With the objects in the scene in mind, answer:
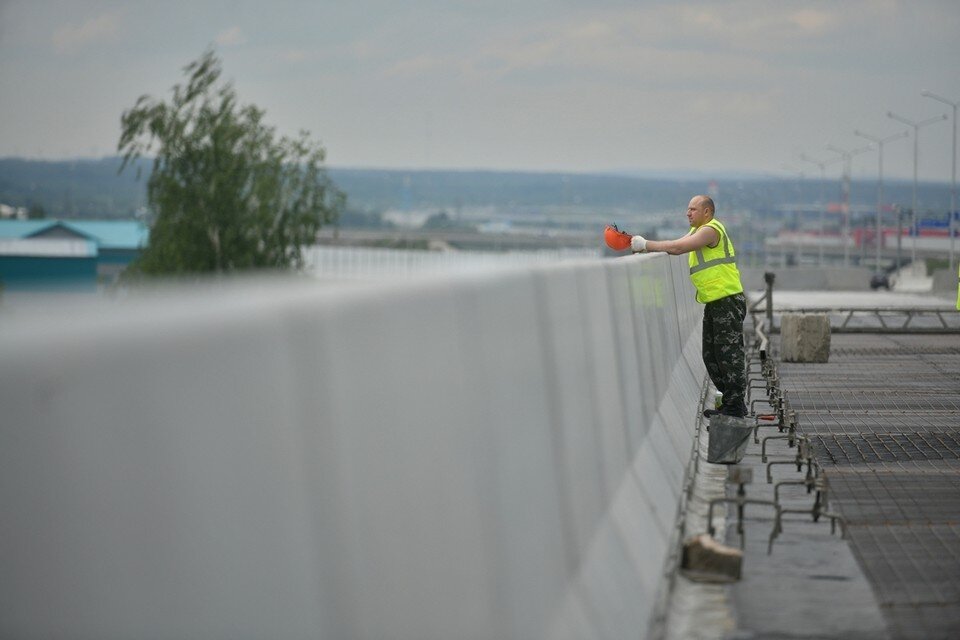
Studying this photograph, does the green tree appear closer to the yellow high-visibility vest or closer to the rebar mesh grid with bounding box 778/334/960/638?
the rebar mesh grid with bounding box 778/334/960/638

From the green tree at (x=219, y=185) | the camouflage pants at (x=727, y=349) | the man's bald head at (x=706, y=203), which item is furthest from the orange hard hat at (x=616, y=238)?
the green tree at (x=219, y=185)

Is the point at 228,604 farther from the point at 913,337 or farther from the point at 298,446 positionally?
the point at 913,337

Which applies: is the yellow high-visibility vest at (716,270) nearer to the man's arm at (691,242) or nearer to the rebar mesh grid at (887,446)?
the man's arm at (691,242)

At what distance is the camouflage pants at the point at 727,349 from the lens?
15.3 meters

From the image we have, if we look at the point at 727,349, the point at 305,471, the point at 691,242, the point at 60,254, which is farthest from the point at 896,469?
the point at 60,254

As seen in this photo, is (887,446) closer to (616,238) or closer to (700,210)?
(700,210)

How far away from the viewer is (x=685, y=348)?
20.2 m

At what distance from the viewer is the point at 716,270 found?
51.2 ft

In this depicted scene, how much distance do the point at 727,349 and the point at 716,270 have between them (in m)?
0.74

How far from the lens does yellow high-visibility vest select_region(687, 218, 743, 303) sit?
15.6 metres

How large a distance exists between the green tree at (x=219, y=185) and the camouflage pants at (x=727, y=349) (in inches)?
3297

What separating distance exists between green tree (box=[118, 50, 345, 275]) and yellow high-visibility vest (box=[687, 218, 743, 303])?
275 feet

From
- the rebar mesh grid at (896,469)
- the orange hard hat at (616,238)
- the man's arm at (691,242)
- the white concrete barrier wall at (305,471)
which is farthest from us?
the orange hard hat at (616,238)

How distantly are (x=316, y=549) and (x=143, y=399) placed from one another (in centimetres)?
96
